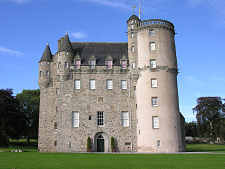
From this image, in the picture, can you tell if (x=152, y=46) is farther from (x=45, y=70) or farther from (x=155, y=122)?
(x=45, y=70)

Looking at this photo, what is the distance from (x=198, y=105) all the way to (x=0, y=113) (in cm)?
5216

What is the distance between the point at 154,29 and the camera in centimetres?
3547

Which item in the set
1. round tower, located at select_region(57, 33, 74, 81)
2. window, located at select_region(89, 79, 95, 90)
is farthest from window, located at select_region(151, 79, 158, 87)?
round tower, located at select_region(57, 33, 74, 81)

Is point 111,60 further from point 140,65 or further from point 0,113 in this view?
point 0,113

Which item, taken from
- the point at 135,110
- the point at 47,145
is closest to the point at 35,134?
the point at 47,145

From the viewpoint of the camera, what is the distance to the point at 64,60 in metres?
36.5

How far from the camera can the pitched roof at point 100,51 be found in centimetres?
Result: 3747

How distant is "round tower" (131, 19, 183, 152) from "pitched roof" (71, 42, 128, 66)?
2.85 meters

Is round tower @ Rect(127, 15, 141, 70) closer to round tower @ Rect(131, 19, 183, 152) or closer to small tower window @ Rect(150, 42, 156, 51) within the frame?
round tower @ Rect(131, 19, 183, 152)

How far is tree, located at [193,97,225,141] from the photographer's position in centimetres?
6669

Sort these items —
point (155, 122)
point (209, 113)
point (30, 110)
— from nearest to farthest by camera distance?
point (155, 122) < point (30, 110) < point (209, 113)

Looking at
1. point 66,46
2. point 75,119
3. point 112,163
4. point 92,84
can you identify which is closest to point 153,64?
point 92,84

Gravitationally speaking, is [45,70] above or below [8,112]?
above

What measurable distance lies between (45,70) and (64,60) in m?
4.37
